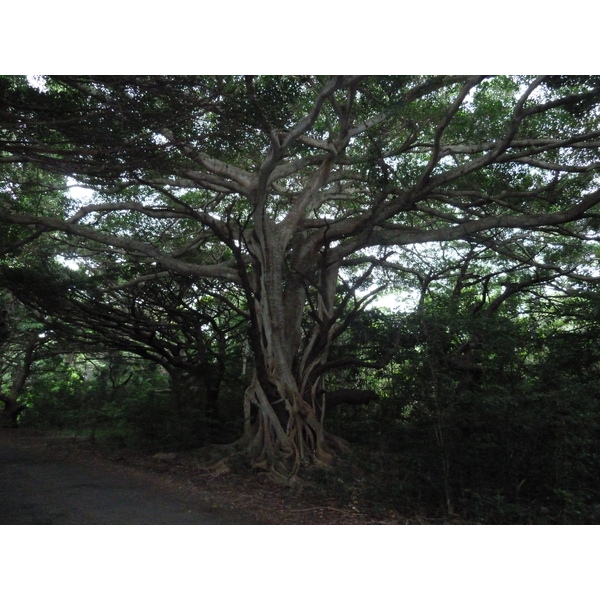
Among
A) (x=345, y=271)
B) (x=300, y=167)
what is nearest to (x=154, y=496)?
(x=300, y=167)

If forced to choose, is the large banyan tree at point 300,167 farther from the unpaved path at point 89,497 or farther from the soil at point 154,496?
the unpaved path at point 89,497

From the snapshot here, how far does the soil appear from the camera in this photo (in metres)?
3.89

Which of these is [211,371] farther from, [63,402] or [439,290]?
[63,402]

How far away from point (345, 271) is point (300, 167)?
2.37 metres

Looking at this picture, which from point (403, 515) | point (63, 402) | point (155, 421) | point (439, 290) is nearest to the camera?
point (403, 515)

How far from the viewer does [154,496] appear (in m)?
4.66

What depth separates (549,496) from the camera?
13.2 ft

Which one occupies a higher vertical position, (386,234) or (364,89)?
(364,89)

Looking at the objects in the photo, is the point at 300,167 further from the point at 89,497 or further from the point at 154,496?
the point at 89,497

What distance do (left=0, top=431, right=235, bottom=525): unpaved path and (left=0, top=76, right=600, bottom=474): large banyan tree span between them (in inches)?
49.8

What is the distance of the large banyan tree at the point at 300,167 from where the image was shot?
4.27 metres

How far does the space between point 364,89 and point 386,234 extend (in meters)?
1.71

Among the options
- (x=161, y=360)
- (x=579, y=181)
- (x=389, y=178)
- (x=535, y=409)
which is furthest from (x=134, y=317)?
(x=579, y=181)

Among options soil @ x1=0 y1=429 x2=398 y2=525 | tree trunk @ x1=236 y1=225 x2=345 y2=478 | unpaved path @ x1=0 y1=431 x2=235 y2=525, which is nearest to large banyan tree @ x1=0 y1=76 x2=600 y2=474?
tree trunk @ x1=236 y1=225 x2=345 y2=478
